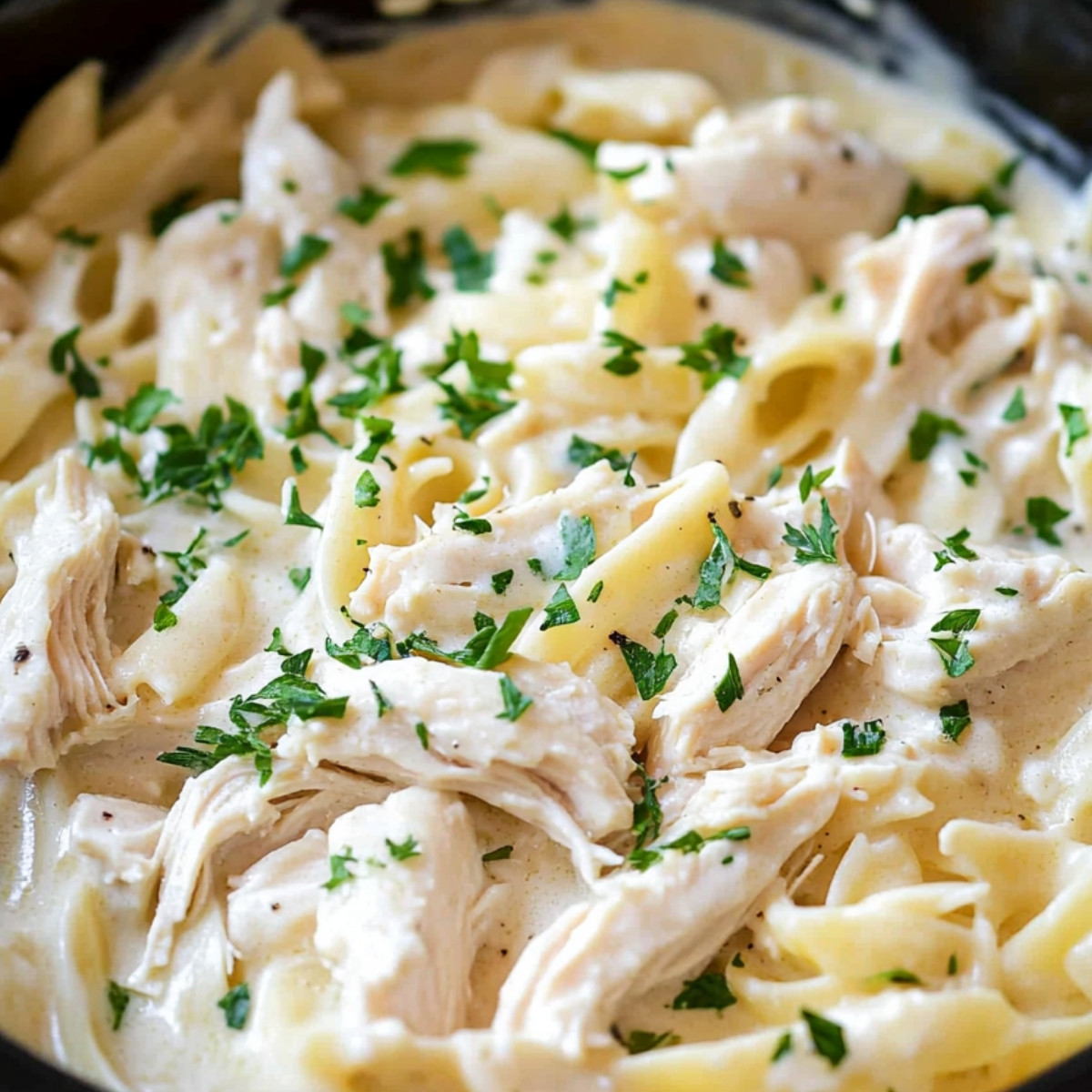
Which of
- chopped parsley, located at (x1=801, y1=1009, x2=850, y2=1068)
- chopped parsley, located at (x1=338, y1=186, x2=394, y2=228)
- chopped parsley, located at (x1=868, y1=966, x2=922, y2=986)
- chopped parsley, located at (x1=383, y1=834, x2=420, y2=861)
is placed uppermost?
chopped parsley, located at (x1=338, y1=186, x2=394, y2=228)

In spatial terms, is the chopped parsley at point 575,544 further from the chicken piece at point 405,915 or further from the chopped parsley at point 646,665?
the chicken piece at point 405,915

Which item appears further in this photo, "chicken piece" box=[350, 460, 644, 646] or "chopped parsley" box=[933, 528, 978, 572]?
Result: "chopped parsley" box=[933, 528, 978, 572]

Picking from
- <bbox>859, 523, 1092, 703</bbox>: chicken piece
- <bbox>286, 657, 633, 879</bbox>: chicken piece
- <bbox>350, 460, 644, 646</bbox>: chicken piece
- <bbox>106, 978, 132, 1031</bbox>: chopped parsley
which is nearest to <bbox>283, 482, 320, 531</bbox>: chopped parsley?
<bbox>350, 460, 644, 646</bbox>: chicken piece

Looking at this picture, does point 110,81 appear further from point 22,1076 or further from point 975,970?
point 975,970

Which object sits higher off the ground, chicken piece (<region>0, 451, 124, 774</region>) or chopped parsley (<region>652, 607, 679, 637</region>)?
chicken piece (<region>0, 451, 124, 774</region>)

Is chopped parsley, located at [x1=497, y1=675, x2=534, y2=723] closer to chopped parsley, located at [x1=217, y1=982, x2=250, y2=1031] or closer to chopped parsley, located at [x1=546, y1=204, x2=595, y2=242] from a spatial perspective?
chopped parsley, located at [x1=217, y1=982, x2=250, y2=1031]

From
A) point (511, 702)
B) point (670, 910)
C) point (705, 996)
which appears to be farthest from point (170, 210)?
point (705, 996)

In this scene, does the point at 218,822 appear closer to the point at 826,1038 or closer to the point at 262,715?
the point at 262,715

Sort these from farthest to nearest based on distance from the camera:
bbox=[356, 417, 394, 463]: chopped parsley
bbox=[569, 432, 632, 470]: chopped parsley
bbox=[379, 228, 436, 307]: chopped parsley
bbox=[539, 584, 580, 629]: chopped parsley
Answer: bbox=[379, 228, 436, 307]: chopped parsley < bbox=[569, 432, 632, 470]: chopped parsley < bbox=[356, 417, 394, 463]: chopped parsley < bbox=[539, 584, 580, 629]: chopped parsley

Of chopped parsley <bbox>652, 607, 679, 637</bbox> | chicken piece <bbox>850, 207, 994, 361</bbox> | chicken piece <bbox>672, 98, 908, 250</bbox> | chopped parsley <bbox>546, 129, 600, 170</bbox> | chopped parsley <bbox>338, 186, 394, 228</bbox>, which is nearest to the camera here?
chopped parsley <bbox>652, 607, 679, 637</bbox>
